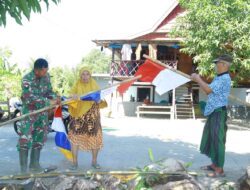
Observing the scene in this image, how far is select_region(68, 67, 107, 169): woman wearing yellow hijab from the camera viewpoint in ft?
18.9

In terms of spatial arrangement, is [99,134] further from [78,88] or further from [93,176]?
[93,176]

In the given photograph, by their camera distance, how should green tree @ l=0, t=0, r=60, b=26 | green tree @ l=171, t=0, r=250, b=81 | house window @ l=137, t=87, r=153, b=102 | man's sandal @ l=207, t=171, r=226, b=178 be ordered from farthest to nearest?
house window @ l=137, t=87, r=153, b=102 < green tree @ l=171, t=0, r=250, b=81 < man's sandal @ l=207, t=171, r=226, b=178 < green tree @ l=0, t=0, r=60, b=26

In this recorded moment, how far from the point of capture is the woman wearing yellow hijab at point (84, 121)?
577cm

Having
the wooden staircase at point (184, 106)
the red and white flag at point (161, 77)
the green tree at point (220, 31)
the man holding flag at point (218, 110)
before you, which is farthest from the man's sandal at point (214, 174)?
the wooden staircase at point (184, 106)

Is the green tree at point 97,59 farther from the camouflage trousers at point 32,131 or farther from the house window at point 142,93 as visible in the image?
the camouflage trousers at point 32,131

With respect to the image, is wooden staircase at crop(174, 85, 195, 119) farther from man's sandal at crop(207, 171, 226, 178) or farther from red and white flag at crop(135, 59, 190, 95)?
man's sandal at crop(207, 171, 226, 178)

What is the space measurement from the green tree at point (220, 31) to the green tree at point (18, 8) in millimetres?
10583

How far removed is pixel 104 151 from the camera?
7906 mm

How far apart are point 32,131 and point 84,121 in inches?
30.5

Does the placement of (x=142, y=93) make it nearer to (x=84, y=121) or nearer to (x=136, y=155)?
(x=136, y=155)

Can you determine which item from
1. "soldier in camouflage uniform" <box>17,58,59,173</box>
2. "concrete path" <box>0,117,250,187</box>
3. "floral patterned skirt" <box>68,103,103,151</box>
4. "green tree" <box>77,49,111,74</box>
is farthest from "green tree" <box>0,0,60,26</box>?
"green tree" <box>77,49,111,74</box>

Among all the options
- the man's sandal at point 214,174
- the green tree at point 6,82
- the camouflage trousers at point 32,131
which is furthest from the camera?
the green tree at point 6,82

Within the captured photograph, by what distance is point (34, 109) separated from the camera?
5672 mm

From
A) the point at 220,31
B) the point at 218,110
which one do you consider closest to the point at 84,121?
the point at 218,110
